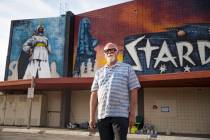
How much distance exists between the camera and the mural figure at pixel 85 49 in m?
19.3

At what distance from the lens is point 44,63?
20.3 meters

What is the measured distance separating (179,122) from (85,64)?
21.9 ft

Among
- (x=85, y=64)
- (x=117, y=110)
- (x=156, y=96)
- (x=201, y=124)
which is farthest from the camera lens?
(x=85, y=64)

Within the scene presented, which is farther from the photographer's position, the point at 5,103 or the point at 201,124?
the point at 5,103

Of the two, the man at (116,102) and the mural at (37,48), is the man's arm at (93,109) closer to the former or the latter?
the man at (116,102)

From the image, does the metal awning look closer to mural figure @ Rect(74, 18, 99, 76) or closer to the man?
mural figure @ Rect(74, 18, 99, 76)

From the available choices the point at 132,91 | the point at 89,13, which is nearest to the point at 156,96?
the point at 89,13

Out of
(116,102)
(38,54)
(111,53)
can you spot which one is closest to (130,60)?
(38,54)

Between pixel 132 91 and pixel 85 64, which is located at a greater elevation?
pixel 85 64

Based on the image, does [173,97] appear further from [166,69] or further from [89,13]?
[89,13]

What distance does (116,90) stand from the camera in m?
3.90

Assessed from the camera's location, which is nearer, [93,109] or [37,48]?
[93,109]

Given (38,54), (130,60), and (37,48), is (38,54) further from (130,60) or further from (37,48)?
(130,60)

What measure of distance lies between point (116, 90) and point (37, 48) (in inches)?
689
